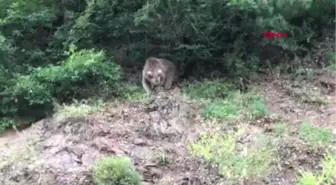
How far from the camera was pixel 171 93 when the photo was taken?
9.31 m

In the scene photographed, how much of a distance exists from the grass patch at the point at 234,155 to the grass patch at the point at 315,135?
571 mm

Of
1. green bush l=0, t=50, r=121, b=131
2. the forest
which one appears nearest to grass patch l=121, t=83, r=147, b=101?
the forest

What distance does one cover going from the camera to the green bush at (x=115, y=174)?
6684 mm

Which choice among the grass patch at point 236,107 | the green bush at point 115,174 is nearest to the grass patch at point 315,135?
the grass patch at point 236,107

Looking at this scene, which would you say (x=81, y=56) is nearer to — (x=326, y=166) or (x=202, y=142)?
(x=202, y=142)

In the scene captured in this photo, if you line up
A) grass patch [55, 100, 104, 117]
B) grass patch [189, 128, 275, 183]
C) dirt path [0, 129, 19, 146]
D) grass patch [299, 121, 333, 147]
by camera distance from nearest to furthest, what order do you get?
1. grass patch [189, 128, 275, 183]
2. grass patch [299, 121, 333, 147]
3. grass patch [55, 100, 104, 117]
4. dirt path [0, 129, 19, 146]

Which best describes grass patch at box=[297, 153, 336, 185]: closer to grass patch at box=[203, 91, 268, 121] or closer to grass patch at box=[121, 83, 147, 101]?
grass patch at box=[203, 91, 268, 121]

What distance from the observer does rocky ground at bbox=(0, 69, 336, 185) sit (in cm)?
716

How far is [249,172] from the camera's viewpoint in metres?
6.99

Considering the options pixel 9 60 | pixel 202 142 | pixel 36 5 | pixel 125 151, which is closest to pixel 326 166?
pixel 202 142

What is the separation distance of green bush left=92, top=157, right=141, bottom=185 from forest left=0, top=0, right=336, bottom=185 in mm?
13

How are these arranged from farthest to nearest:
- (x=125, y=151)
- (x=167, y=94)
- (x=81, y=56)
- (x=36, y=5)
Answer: (x=36, y=5)
(x=81, y=56)
(x=167, y=94)
(x=125, y=151)

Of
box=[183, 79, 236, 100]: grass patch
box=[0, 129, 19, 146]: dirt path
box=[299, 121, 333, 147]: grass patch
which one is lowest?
box=[0, 129, 19, 146]: dirt path

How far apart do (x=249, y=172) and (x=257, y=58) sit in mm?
3585
